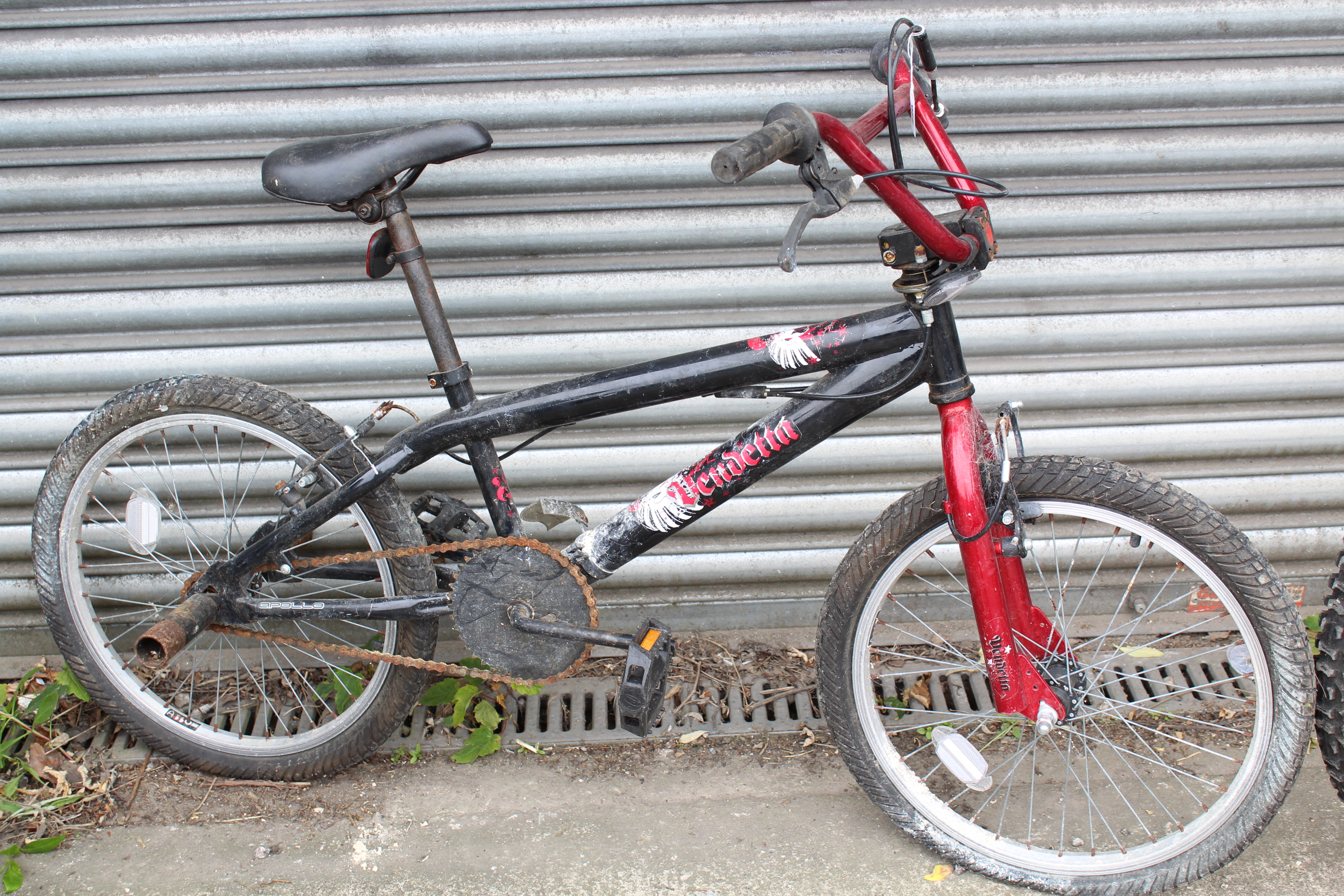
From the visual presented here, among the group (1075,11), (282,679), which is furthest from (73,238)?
(1075,11)

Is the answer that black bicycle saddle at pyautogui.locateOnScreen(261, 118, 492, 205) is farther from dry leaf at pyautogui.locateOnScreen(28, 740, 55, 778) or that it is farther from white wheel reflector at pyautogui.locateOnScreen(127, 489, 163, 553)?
dry leaf at pyautogui.locateOnScreen(28, 740, 55, 778)

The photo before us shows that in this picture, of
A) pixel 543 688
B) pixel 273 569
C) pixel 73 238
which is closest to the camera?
pixel 273 569

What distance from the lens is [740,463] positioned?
2426 millimetres

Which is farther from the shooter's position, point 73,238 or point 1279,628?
point 73,238

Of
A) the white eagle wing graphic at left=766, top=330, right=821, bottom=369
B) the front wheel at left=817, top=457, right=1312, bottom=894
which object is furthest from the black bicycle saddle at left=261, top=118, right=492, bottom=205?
the front wheel at left=817, top=457, right=1312, bottom=894

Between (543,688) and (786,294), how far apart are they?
1.60m

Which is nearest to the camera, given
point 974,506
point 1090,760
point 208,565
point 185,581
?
point 974,506

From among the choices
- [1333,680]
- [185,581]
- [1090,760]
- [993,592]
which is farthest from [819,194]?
[185,581]

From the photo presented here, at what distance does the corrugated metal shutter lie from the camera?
2.92m

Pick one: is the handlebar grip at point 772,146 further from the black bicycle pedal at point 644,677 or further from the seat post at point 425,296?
the black bicycle pedal at point 644,677

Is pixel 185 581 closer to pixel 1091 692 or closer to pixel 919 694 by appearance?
pixel 919 694

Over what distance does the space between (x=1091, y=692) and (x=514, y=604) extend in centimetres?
174

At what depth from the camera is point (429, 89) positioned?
9.59ft

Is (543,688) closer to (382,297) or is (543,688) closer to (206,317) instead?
(382,297)
